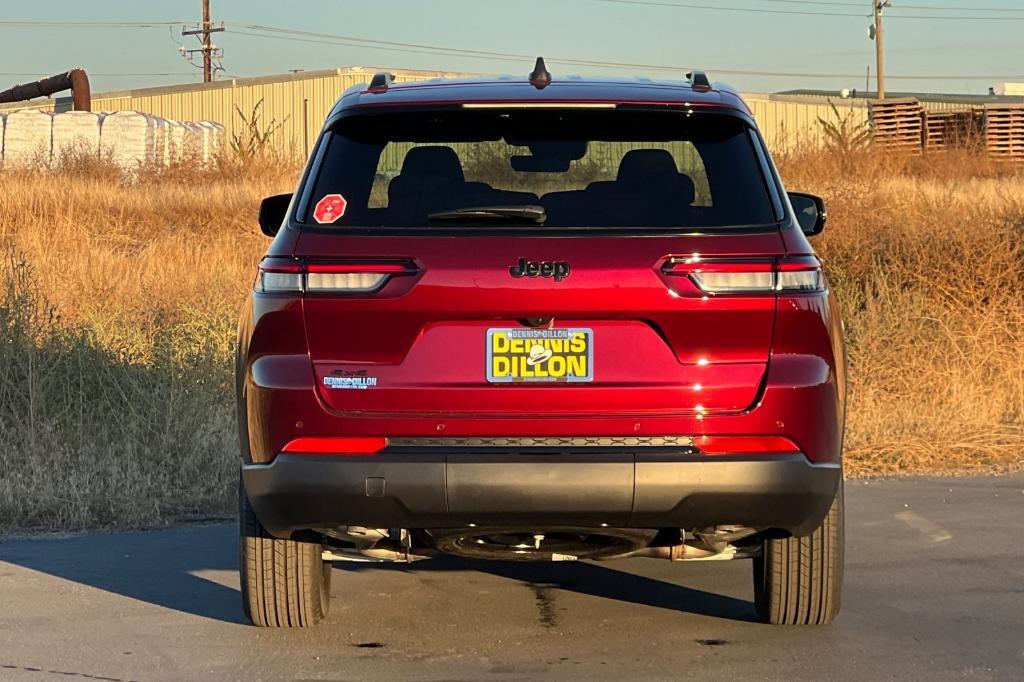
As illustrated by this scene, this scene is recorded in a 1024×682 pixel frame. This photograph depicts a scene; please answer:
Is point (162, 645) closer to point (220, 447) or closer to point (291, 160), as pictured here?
point (220, 447)

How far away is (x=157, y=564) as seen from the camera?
6777mm

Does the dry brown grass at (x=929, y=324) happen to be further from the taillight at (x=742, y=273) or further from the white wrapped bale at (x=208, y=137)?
the white wrapped bale at (x=208, y=137)

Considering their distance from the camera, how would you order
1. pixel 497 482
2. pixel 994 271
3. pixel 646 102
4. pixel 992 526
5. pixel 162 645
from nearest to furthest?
pixel 497 482
pixel 646 102
pixel 162 645
pixel 992 526
pixel 994 271

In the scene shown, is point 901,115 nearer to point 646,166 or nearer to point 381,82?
point 381,82

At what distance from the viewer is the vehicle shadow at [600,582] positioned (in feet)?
19.3

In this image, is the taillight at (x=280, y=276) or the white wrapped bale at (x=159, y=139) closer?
the taillight at (x=280, y=276)

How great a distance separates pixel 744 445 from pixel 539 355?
0.63 m

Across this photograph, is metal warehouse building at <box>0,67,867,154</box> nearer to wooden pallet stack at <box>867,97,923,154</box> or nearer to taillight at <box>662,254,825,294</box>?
wooden pallet stack at <box>867,97,923,154</box>

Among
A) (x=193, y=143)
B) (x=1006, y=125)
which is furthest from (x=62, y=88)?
(x=1006, y=125)

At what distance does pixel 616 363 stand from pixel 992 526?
144 inches

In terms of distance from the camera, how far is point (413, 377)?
4.54 meters

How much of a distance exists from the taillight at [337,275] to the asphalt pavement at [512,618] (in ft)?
3.96

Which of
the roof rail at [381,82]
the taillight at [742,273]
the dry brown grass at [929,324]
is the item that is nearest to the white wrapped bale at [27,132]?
the dry brown grass at [929,324]

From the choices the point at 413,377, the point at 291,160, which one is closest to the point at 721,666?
the point at 413,377
